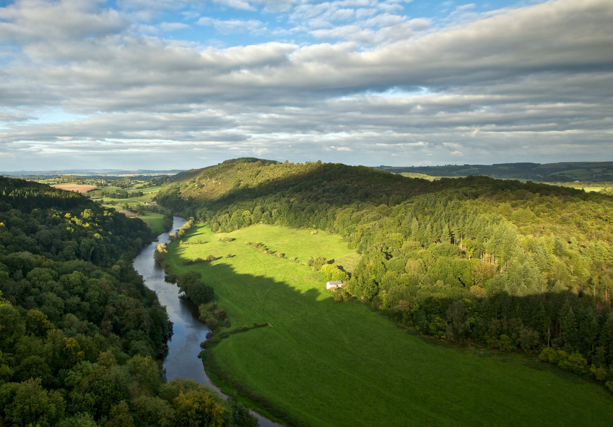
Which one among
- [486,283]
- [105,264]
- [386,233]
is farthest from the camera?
[386,233]

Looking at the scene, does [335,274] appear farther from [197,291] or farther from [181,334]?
[181,334]

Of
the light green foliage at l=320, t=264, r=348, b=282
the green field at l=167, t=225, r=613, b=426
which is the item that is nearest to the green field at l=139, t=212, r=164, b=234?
the green field at l=167, t=225, r=613, b=426

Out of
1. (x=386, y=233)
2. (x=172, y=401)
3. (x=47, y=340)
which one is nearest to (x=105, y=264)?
(x=47, y=340)

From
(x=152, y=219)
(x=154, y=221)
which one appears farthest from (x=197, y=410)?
(x=152, y=219)

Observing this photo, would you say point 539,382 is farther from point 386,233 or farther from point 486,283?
point 386,233

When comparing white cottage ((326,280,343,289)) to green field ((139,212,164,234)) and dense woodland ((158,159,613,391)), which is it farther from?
green field ((139,212,164,234))
